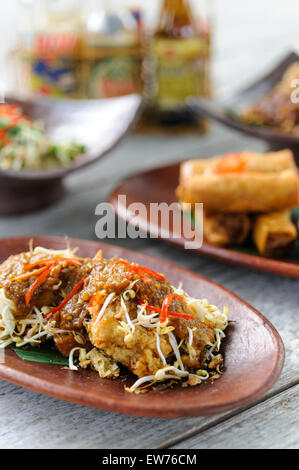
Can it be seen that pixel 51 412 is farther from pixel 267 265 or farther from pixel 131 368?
pixel 267 265

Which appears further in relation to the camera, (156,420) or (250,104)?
(250,104)

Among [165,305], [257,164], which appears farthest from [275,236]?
[165,305]

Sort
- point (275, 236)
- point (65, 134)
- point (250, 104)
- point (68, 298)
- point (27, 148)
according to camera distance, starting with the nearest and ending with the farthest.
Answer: point (68, 298) < point (275, 236) < point (27, 148) < point (65, 134) < point (250, 104)

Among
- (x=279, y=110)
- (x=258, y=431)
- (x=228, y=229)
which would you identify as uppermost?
(x=279, y=110)

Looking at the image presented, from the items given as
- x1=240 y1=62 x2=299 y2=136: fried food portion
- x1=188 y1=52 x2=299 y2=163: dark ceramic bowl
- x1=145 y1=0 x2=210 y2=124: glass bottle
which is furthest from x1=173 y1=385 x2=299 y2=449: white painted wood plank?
x1=145 y1=0 x2=210 y2=124: glass bottle

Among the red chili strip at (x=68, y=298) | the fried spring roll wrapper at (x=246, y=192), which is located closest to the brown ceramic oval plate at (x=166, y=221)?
the fried spring roll wrapper at (x=246, y=192)

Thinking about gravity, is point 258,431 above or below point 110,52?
below

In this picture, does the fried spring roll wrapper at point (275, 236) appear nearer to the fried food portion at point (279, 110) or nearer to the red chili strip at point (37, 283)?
the red chili strip at point (37, 283)

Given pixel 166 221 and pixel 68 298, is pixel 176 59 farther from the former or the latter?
pixel 68 298
